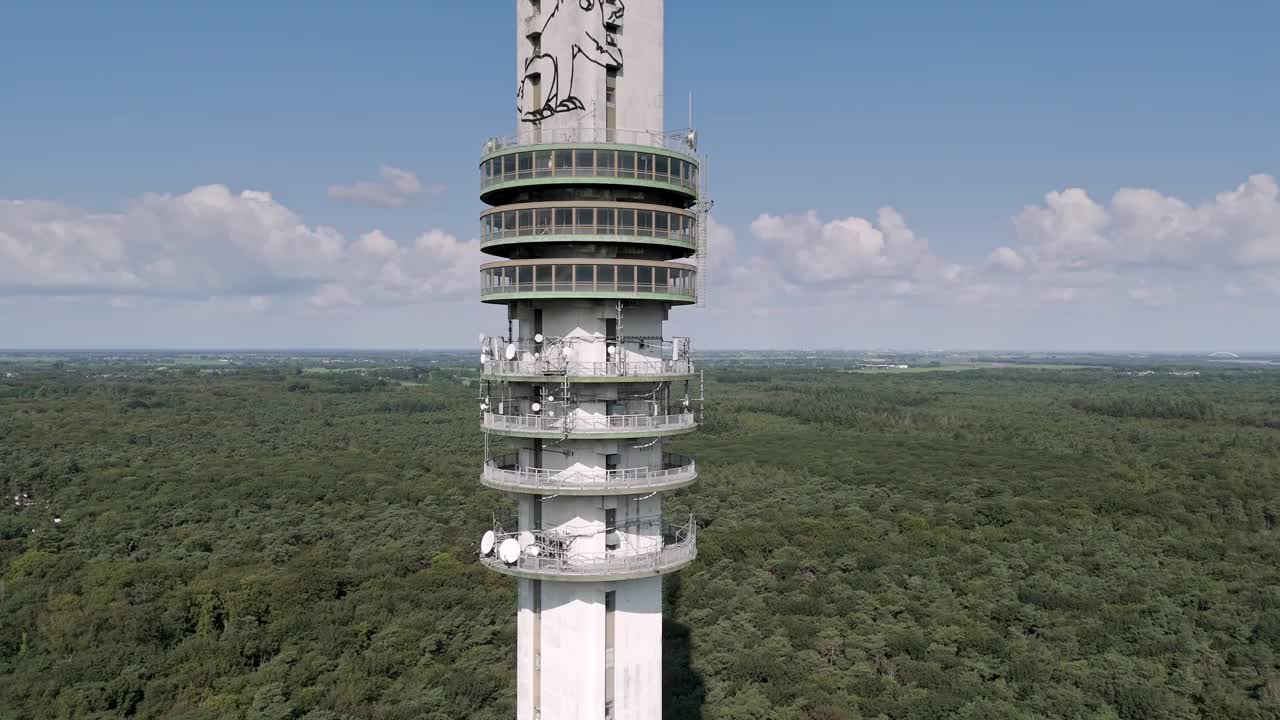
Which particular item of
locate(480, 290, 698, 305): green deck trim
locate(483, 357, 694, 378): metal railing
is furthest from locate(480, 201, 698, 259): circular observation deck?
locate(483, 357, 694, 378): metal railing

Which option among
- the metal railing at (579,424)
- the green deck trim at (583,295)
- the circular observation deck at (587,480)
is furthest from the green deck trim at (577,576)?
the green deck trim at (583,295)

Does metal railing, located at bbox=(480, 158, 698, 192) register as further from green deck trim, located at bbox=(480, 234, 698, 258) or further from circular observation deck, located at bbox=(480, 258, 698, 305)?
circular observation deck, located at bbox=(480, 258, 698, 305)

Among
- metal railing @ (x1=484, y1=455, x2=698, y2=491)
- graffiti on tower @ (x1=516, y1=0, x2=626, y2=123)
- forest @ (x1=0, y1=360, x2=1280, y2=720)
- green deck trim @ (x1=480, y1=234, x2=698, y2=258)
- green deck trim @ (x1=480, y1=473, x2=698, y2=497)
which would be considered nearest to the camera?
graffiti on tower @ (x1=516, y1=0, x2=626, y2=123)

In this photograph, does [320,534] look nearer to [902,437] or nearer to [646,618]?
[646,618]

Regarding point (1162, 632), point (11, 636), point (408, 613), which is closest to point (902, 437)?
point (1162, 632)

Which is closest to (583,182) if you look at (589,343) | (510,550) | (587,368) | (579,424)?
(589,343)

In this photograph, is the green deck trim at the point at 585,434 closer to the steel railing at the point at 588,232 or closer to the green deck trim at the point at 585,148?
the steel railing at the point at 588,232
